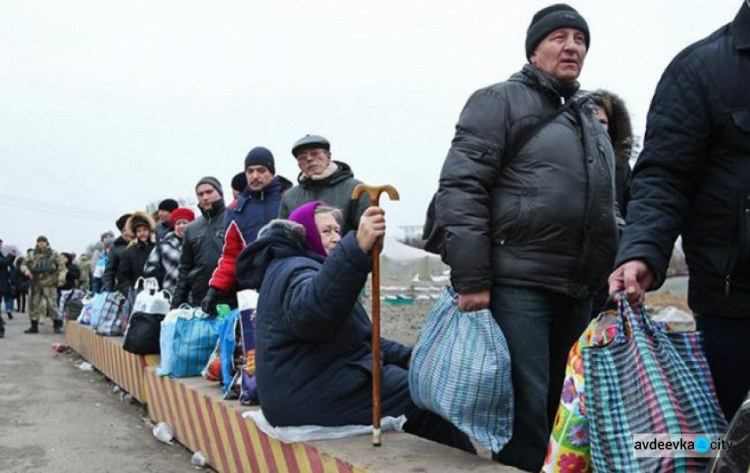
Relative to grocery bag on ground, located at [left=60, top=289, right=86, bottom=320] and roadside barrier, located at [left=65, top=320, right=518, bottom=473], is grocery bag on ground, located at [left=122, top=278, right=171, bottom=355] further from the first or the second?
grocery bag on ground, located at [left=60, top=289, right=86, bottom=320]

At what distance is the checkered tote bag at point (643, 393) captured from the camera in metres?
2.25

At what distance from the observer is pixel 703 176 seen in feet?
8.06

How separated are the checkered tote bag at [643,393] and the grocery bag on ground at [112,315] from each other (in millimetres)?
9410

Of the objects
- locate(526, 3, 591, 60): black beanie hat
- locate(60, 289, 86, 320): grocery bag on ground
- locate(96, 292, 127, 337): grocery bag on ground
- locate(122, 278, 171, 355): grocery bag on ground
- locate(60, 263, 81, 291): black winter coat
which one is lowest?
locate(60, 263, 81, 291): black winter coat

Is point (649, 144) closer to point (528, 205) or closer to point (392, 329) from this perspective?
point (528, 205)

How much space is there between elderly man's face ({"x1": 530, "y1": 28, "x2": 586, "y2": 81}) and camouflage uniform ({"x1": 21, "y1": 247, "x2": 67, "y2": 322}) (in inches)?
701

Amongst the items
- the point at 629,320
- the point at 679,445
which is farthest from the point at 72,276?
the point at 679,445

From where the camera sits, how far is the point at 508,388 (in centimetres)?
320

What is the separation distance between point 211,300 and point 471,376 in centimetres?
387

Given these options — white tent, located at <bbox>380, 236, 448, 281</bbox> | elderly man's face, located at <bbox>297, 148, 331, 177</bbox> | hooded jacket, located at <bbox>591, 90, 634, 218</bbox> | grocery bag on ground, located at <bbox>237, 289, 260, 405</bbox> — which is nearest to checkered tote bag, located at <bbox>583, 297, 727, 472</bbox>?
hooded jacket, located at <bbox>591, 90, 634, 218</bbox>

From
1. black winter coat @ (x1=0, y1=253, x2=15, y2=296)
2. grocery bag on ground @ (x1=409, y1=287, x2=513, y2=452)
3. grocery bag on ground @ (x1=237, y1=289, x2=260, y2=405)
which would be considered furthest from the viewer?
black winter coat @ (x1=0, y1=253, x2=15, y2=296)

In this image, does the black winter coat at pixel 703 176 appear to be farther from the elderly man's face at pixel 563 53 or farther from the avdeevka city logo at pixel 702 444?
the elderly man's face at pixel 563 53

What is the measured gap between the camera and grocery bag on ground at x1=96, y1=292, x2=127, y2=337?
10930mm

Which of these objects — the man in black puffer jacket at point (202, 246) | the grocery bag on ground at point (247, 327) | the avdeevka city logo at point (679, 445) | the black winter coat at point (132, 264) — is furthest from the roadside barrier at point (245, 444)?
the black winter coat at point (132, 264)
